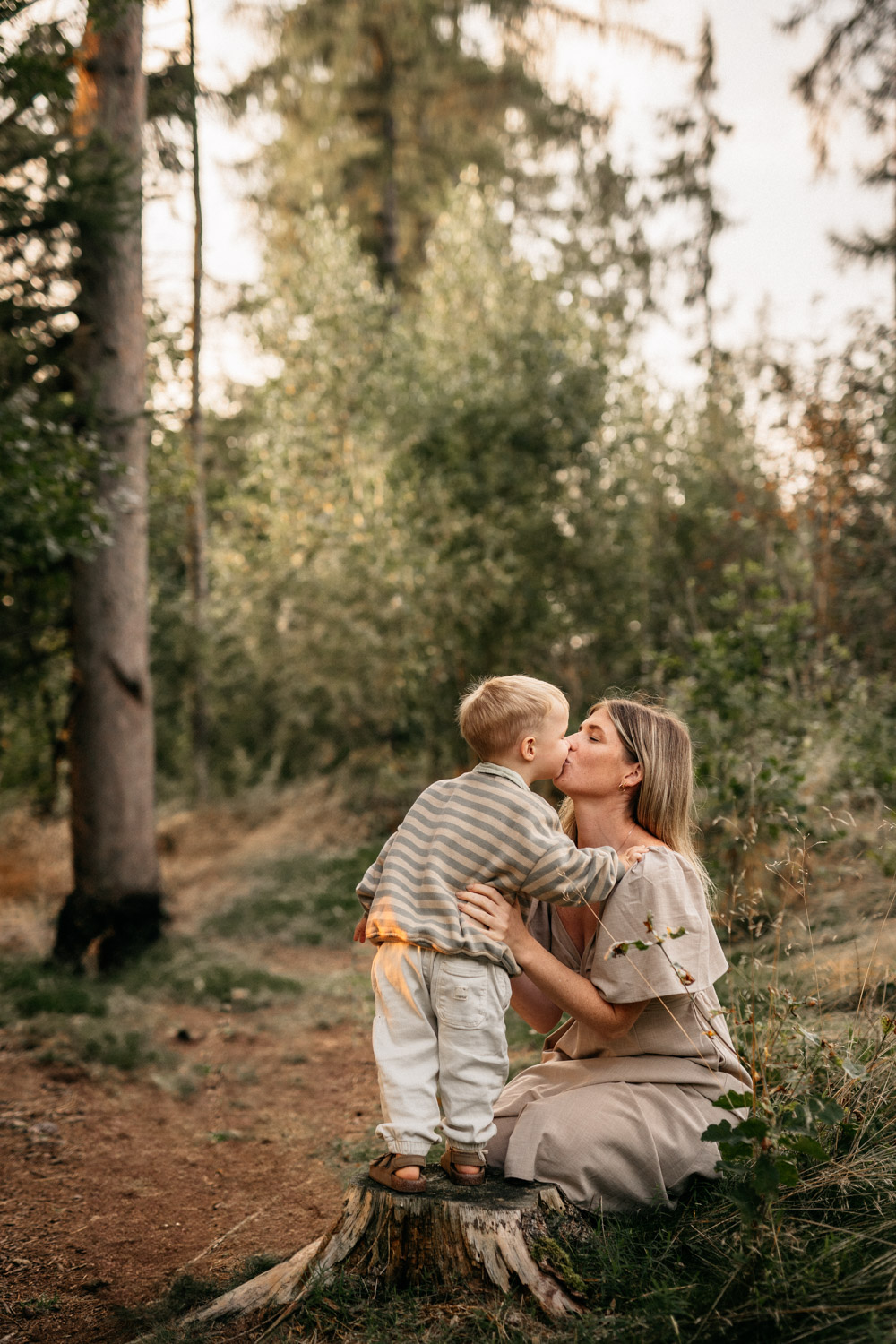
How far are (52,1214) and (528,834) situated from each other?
267cm

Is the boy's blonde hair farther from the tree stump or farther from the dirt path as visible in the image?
the dirt path

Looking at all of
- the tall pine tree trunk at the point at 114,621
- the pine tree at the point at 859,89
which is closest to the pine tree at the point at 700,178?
the pine tree at the point at 859,89

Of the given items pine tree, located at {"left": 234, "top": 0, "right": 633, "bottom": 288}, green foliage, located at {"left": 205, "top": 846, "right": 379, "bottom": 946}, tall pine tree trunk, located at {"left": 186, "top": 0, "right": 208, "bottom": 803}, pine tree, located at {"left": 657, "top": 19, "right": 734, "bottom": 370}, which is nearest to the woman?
green foliage, located at {"left": 205, "top": 846, "right": 379, "bottom": 946}

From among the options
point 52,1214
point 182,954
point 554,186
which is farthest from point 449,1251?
point 554,186

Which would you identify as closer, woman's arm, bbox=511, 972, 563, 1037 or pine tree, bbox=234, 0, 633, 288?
woman's arm, bbox=511, 972, 563, 1037

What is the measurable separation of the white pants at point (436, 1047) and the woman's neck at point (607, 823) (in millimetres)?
624

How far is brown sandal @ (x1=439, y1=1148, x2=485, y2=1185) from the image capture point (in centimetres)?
257

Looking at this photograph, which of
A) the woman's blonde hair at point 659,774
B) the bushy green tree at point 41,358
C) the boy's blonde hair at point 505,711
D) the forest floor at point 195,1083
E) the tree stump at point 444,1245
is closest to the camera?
the tree stump at point 444,1245

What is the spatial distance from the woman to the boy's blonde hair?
0.32m

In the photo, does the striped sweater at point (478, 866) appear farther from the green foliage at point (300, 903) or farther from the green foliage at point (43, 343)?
the green foliage at point (300, 903)

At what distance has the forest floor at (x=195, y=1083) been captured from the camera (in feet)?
11.1

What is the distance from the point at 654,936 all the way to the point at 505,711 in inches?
28.5

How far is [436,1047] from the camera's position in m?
2.63

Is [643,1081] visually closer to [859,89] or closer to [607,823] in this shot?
[607,823]
